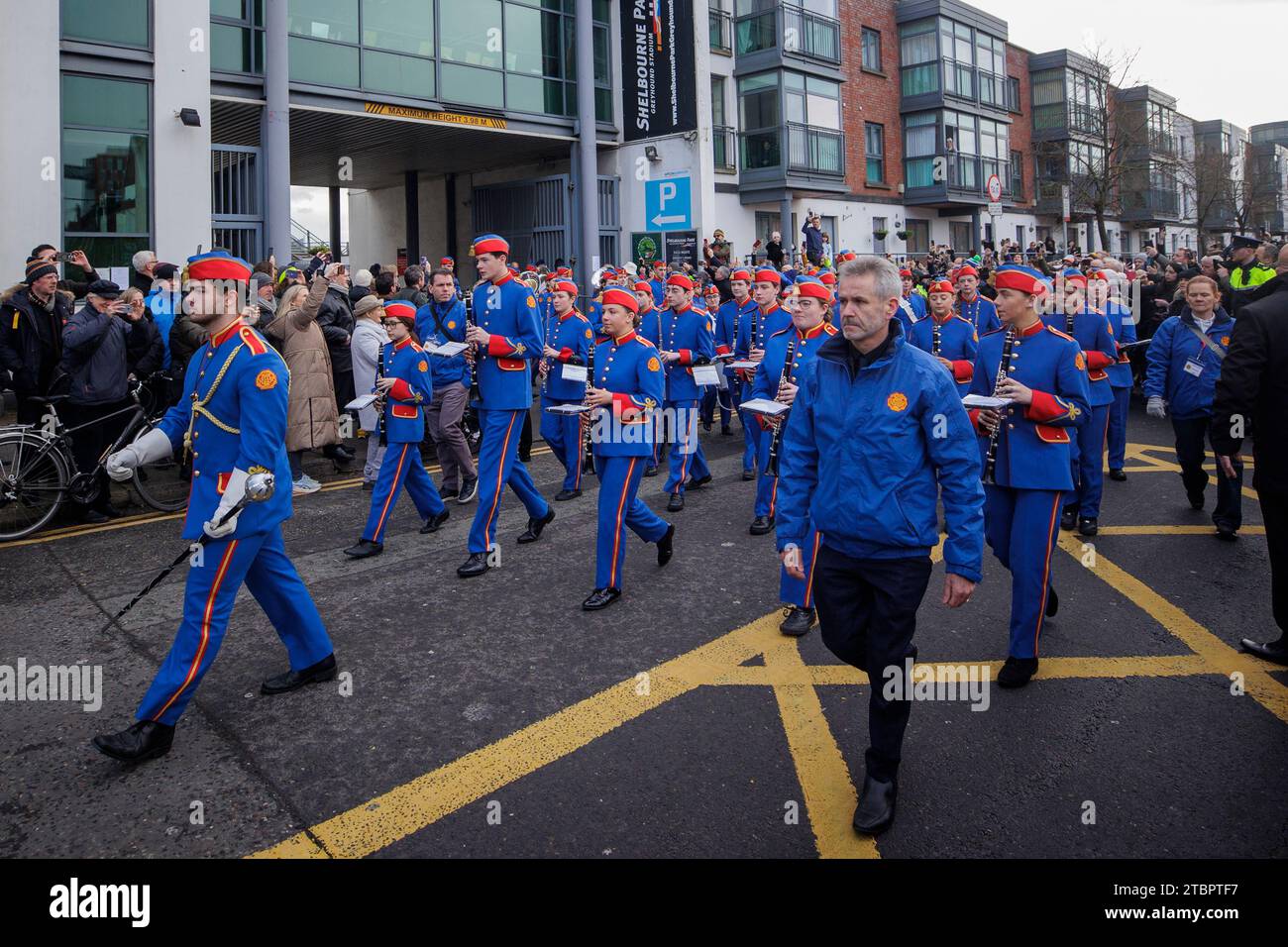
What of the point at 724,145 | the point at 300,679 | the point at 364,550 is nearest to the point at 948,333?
the point at 364,550

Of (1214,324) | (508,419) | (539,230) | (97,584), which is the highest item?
(539,230)

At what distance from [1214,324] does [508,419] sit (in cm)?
619

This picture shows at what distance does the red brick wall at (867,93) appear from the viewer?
32531 millimetres

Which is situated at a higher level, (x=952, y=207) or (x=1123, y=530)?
(x=952, y=207)

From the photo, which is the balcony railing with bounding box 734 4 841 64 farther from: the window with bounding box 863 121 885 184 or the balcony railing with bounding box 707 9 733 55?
the window with bounding box 863 121 885 184

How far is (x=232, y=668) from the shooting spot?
16.6 feet

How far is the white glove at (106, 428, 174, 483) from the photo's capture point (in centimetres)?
421

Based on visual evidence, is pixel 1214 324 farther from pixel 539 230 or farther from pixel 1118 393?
pixel 539 230

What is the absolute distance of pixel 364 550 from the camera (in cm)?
725

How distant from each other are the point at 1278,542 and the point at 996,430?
1591mm

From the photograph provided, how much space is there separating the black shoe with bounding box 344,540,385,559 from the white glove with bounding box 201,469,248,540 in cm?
299

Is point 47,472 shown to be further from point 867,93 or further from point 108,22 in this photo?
point 867,93
